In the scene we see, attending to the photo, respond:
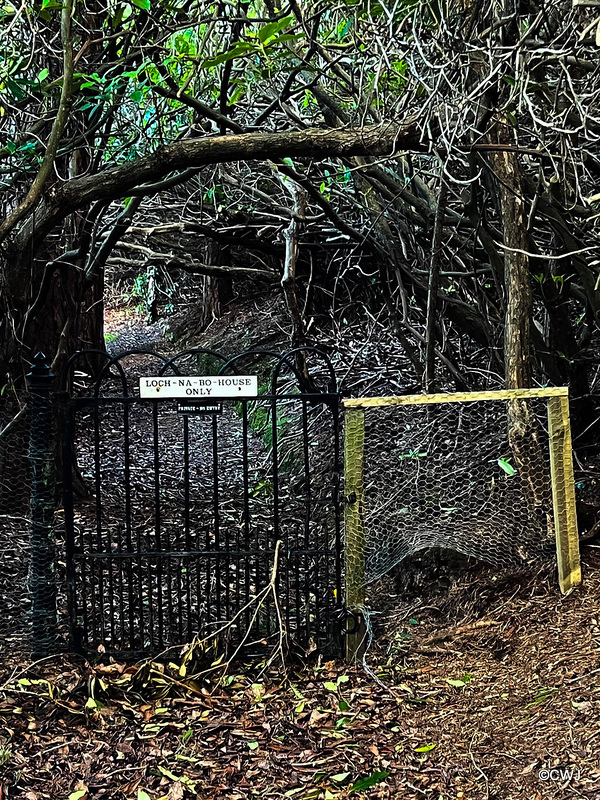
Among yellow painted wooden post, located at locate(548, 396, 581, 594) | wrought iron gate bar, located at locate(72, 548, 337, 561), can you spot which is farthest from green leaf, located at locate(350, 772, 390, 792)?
yellow painted wooden post, located at locate(548, 396, 581, 594)

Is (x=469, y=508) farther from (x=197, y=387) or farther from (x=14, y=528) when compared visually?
(x=14, y=528)

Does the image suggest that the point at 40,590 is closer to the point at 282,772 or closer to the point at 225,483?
the point at 282,772

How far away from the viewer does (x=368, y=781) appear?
10.7 ft

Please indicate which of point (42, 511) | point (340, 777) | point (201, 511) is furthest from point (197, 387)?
point (201, 511)

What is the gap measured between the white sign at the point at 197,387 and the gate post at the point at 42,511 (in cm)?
52

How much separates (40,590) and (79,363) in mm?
4718

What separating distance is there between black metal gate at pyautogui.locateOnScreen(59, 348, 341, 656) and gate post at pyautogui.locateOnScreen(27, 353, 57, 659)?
94mm

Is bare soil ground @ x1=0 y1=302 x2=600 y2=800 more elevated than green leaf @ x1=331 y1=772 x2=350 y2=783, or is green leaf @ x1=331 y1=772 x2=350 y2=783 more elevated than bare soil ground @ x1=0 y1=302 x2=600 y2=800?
bare soil ground @ x1=0 y1=302 x2=600 y2=800

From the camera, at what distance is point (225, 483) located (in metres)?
7.00

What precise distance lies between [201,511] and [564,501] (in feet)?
10.3

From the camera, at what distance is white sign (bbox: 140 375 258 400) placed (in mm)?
3959

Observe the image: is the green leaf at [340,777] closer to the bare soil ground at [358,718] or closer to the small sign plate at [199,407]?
the bare soil ground at [358,718]

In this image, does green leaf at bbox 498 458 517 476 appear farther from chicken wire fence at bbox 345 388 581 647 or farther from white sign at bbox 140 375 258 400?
white sign at bbox 140 375 258 400

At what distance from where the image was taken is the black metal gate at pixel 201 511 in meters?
4.06
